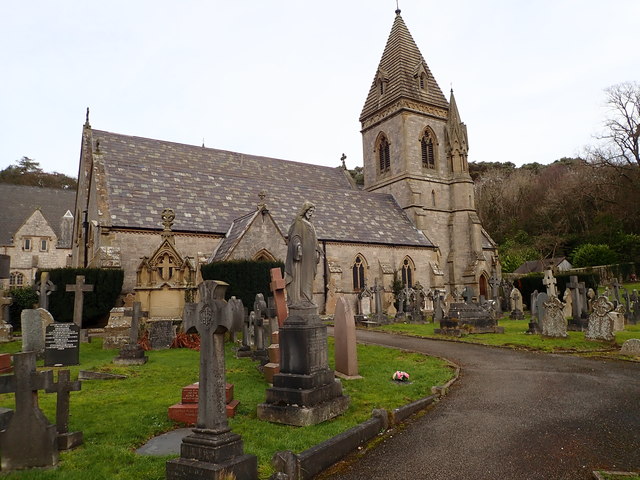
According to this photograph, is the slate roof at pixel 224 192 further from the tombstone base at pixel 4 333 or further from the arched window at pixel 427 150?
the tombstone base at pixel 4 333

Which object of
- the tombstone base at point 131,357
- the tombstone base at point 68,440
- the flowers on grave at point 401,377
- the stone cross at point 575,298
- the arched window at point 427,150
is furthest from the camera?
the arched window at point 427,150

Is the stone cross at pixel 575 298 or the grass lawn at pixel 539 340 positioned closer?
the grass lawn at pixel 539 340

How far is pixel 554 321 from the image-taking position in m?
15.0

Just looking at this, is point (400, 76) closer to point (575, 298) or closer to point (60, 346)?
point (575, 298)

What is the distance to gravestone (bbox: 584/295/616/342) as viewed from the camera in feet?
45.3

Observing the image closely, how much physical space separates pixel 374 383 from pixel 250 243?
482 inches

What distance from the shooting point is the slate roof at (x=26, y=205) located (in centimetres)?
4325

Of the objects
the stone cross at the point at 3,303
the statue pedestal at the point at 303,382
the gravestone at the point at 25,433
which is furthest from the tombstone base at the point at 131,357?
the gravestone at the point at 25,433

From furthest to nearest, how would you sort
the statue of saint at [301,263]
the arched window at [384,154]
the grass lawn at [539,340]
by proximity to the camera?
the arched window at [384,154]
the grass lawn at [539,340]
the statue of saint at [301,263]

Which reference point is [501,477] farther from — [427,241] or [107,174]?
[427,241]

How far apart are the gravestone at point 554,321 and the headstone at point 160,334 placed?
42.4 ft

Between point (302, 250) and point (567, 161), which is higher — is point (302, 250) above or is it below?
below

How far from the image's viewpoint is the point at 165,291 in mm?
16312

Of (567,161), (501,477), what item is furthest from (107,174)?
(567,161)
